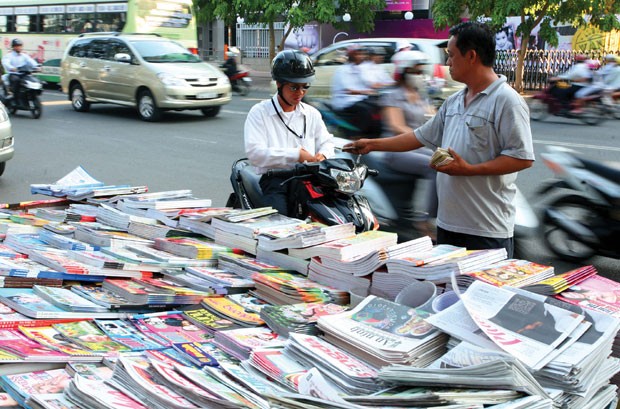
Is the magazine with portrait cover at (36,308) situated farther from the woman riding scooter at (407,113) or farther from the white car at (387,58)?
the white car at (387,58)

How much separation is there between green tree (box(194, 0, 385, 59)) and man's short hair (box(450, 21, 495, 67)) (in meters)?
27.4

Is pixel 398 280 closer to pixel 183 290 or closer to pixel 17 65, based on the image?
pixel 183 290

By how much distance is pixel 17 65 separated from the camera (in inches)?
636

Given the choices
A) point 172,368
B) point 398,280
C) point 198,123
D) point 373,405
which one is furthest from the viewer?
point 198,123

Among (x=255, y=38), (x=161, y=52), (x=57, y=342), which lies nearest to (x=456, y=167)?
(x=57, y=342)

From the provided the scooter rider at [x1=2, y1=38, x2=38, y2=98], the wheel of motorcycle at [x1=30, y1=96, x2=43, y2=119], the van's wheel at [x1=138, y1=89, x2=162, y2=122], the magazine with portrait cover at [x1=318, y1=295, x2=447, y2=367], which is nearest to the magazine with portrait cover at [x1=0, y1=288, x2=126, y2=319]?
the magazine with portrait cover at [x1=318, y1=295, x2=447, y2=367]

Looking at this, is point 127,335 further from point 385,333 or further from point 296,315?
point 385,333

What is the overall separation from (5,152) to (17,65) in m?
7.75

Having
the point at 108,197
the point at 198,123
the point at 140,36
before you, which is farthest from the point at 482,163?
A: the point at 140,36

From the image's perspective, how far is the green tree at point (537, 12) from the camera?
22.3 metres

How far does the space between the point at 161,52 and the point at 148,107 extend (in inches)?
54.1

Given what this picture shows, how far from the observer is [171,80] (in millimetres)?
15414

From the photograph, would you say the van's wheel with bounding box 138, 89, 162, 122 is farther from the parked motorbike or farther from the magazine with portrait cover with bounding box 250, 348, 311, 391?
the magazine with portrait cover with bounding box 250, 348, 311, 391

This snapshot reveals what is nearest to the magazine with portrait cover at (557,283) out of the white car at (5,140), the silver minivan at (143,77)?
the white car at (5,140)
